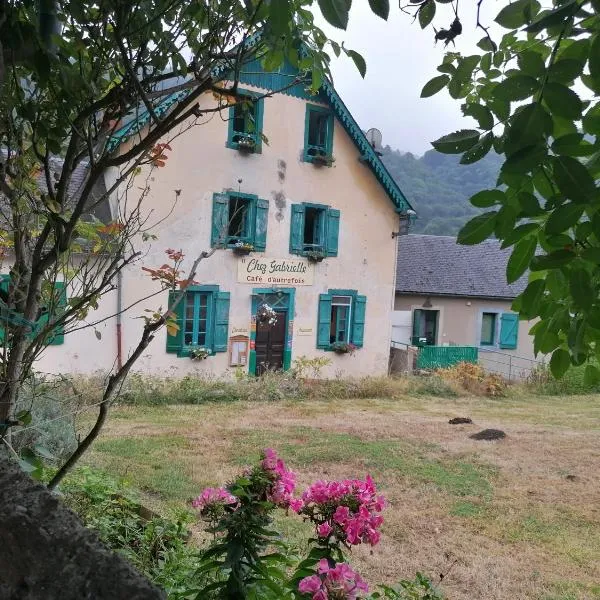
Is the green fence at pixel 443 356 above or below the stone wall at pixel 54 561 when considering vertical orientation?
below

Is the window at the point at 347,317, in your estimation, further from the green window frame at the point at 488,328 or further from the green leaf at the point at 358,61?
the green leaf at the point at 358,61

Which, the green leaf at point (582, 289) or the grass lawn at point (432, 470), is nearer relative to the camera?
the green leaf at point (582, 289)

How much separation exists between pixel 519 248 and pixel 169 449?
6.69 metres

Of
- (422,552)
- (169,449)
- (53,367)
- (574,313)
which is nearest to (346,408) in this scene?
(169,449)

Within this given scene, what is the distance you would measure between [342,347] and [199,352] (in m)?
3.57

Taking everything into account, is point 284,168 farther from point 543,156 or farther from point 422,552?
point 543,156

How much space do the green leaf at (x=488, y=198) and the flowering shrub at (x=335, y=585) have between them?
1228mm

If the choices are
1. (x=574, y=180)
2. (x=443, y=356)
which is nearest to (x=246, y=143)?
(x=443, y=356)

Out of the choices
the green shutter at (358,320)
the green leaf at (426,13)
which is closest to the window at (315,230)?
the green shutter at (358,320)

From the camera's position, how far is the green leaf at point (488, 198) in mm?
1224

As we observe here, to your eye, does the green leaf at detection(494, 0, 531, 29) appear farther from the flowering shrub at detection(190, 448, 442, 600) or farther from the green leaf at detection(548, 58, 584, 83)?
the flowering shrub at detection(190, 448, 442, 600)

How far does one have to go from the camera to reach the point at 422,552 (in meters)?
4.66

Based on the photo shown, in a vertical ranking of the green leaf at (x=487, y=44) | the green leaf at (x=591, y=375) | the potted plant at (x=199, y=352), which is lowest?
the potted plant at (x=199, y=352)

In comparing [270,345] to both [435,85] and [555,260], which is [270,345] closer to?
[435,85]
